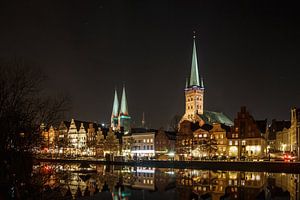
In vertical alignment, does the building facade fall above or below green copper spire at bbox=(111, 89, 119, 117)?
below

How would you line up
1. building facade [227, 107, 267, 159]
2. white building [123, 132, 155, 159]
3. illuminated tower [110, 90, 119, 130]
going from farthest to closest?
illuminated tower [110, 90, 119, 130], white building [123, 132, 155, 159], building facade [227, 107, 267, 159]

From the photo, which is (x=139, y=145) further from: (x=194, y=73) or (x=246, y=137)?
(x=194, y=73)

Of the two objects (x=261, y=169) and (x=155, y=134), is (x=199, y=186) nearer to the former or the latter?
(x=261, y=169)

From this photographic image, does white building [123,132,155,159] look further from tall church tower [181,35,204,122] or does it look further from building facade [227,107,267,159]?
tall church tower [181,35,204,122]

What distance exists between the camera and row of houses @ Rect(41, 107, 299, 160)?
89119 mm

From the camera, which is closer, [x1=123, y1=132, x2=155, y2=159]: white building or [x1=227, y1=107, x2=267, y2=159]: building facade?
[x1=227, y1=107, x2=267, y2=159]: building facade

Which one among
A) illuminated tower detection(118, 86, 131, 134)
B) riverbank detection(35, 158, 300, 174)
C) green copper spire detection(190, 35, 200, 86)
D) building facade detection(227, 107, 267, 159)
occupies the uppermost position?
green copper spire detection(190, 35, 200, 86)

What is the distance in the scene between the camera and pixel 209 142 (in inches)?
3666

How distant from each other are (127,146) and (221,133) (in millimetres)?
35890

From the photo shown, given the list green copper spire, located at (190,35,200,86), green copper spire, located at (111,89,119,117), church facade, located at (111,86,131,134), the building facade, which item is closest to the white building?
the building facade

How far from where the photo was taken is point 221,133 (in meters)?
96.3

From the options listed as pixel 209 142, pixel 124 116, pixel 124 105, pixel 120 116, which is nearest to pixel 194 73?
pixel 124 105

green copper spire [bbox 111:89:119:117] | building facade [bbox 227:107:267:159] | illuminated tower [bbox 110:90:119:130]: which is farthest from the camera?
green copper spire [bbox 111:89:119:117]

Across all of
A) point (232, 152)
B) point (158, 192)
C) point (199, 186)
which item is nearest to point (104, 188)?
point (158, 192)
